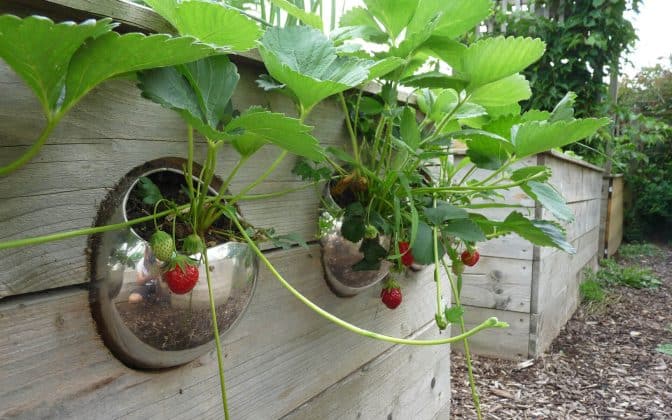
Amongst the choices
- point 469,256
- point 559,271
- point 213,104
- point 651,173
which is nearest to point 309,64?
point 213,104

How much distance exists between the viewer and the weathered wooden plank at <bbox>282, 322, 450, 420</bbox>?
0.75 m

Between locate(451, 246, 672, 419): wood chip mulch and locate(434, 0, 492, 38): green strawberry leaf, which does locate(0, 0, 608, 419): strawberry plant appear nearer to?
locate(434, 0, 492, 38): green strawberry leaf

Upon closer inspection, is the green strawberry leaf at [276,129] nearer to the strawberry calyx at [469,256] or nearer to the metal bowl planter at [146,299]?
the metal bowl planter at [146,299]

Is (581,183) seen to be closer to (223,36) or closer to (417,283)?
(417,283)

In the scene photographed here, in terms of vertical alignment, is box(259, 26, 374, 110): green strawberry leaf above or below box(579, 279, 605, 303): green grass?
above

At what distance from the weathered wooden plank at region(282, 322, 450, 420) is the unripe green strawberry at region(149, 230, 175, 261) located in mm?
363

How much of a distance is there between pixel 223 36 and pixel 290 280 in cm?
37

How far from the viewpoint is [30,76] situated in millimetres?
294

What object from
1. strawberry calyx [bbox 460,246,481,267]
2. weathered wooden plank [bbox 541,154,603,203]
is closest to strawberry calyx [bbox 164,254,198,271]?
strawberry calyx [bbox 460,246,481,267]

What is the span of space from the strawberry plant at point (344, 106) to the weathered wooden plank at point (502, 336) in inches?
46.2

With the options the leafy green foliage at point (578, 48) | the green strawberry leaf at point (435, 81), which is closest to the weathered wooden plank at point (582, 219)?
the leafy green foliage at point (578, 48)

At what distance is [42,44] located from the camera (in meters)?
0.27

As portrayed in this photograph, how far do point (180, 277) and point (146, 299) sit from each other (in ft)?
0.11

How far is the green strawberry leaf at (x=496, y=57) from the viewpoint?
0.58 m
